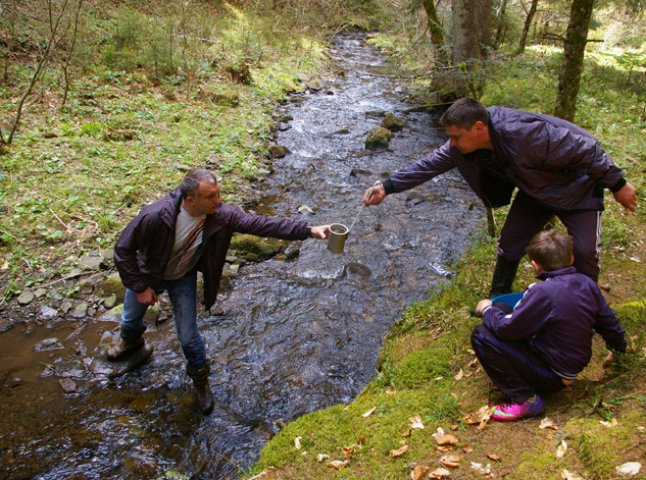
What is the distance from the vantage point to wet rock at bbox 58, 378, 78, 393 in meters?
4.80

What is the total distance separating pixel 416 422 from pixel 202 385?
92.3 inches

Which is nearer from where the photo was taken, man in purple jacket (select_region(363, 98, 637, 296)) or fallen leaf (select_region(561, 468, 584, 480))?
fallen leaf (select_region(561, 468, 584, 480))

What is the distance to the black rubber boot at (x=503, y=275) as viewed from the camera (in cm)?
443

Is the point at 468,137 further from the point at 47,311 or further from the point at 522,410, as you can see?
the point at 47,311

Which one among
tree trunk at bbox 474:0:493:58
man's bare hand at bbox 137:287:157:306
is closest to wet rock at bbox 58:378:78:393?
man's bare hand at bbox 137:287:157:306

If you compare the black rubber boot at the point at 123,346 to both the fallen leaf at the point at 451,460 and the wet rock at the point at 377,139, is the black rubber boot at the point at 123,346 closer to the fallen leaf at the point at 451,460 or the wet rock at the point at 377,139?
the fallen leaf at the point at 451,460

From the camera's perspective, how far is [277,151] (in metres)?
11.5

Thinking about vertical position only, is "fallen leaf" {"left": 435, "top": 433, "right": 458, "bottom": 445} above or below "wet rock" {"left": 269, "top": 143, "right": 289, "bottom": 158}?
below

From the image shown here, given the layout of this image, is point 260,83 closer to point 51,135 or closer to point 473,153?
point 51,135

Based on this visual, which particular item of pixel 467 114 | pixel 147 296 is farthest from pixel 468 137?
pixel 147 296

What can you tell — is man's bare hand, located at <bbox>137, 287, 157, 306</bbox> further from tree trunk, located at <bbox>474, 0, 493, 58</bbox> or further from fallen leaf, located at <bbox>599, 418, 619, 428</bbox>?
tree trunk, located at <bbox>474, 0, 493, 58</bbox>

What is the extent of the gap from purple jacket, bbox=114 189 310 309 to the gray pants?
6.36ft

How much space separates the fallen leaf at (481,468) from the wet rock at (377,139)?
10.1 meters

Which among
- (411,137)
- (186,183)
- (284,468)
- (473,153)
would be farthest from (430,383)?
(411,137)
